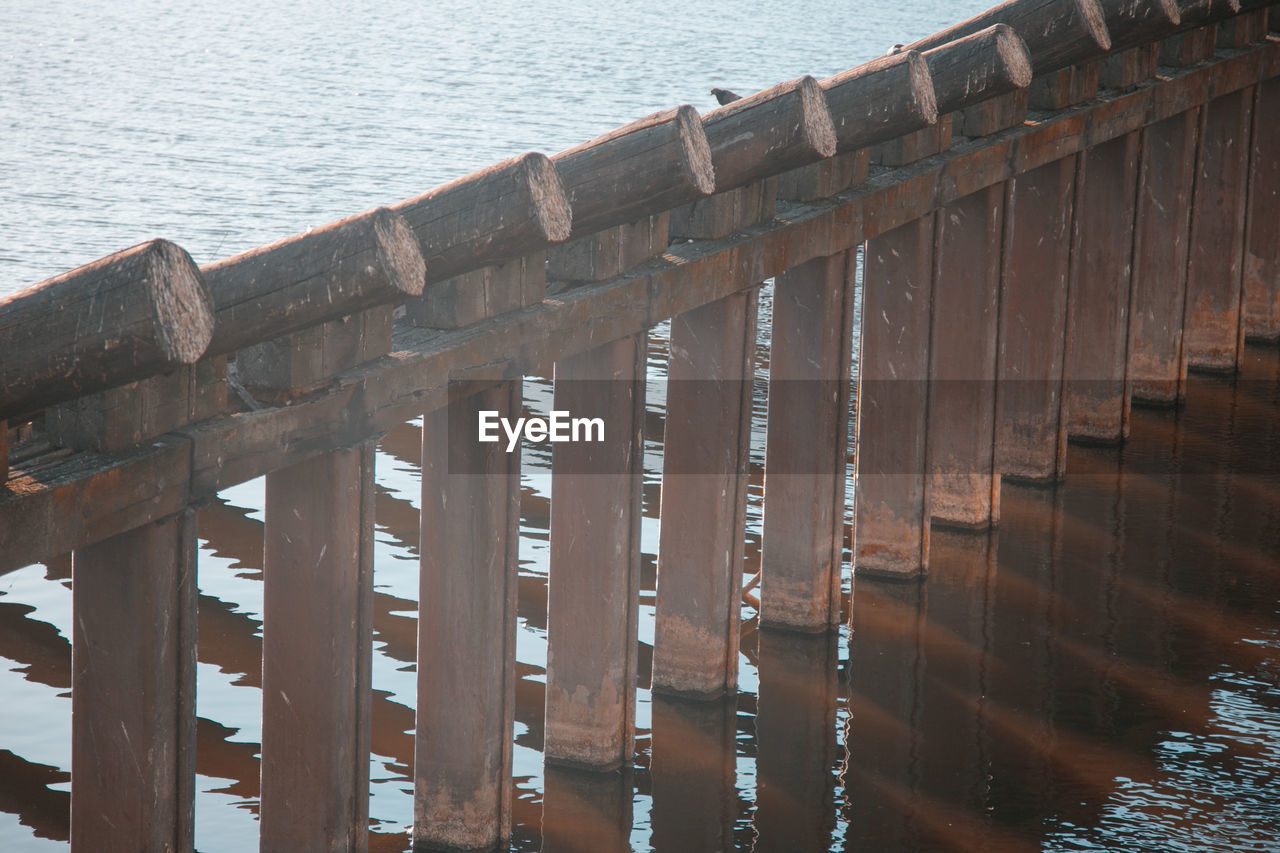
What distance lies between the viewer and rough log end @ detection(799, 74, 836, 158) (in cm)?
605

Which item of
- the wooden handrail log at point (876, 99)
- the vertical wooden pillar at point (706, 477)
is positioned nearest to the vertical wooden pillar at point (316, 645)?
the vertical wooden pillar at point (706, 477)

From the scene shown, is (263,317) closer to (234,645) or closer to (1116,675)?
(234,645)

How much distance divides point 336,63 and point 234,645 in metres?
35.4

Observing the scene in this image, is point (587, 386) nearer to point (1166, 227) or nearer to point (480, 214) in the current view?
point (480, 214)

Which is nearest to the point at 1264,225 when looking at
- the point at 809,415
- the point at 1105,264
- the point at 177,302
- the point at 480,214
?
the point at 1105,264

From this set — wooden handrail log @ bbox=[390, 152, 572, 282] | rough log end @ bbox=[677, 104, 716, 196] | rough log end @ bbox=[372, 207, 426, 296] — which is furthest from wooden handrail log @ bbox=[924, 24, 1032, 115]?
rough log end @ bbox=[372, 207, 426, 296]

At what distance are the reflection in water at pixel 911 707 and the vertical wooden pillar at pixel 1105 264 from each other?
3.08 ft

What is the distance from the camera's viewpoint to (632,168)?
5.41 metres

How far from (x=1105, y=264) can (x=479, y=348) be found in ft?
20.0

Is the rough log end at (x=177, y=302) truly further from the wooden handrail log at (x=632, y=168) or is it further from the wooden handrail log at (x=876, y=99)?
the wooden handrail log at (x=876, y=99)

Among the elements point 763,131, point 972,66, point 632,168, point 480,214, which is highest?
point 972,66

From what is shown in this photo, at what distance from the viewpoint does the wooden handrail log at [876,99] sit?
265 inches

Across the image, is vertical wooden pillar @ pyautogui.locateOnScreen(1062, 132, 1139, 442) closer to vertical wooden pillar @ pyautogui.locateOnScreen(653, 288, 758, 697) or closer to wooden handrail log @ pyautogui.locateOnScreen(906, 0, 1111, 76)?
wooden handrail log @ pyautogui.locateOnScreen(906, 0, 1111, 76)

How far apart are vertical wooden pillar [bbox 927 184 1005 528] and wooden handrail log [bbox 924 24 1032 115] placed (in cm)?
106
